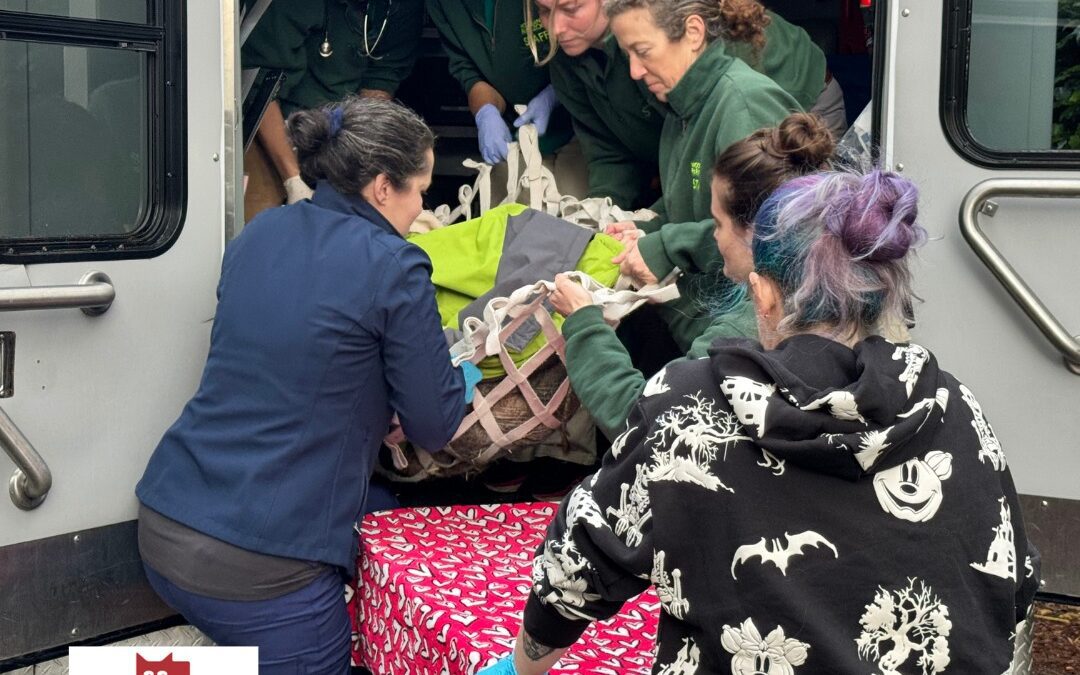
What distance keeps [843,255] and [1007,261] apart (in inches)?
46.8

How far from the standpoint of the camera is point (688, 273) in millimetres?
2908

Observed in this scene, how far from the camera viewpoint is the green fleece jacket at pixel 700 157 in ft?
9.03

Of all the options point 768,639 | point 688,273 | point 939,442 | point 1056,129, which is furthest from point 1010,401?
point 768,639

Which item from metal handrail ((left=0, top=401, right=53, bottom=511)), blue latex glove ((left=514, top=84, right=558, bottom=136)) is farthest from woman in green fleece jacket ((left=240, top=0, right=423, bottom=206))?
metal handrail ((left=0, top=401, right=53, bottom=511))

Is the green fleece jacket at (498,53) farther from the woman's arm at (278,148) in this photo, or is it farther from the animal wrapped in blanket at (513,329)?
the animal wrapped in blanket at (513,329)

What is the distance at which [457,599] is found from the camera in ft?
8.18

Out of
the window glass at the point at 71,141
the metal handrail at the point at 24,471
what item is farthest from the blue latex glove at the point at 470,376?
the metal handrail at the point at 24,471

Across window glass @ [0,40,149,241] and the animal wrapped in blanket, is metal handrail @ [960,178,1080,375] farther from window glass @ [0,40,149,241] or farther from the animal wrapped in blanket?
window glass @ [0,40,149,241]

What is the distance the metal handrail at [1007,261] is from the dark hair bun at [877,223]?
106cm

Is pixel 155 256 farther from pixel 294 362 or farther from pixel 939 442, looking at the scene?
pixel 939 442

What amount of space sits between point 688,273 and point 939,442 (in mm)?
1437

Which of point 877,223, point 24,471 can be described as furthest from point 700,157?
point 24,471

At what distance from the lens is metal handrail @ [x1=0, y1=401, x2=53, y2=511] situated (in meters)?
2.36

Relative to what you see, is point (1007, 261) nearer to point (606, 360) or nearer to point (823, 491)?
point (606, 360)
